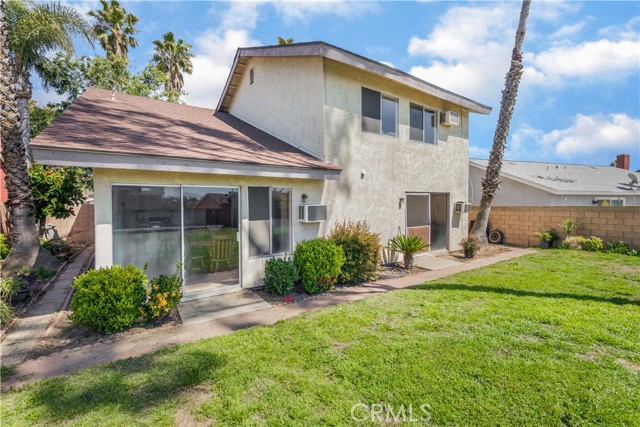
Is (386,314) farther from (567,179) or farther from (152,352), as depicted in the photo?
(567,179)

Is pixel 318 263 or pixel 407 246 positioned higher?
pixel 407 246

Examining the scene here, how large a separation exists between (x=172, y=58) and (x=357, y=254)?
81.4 ft

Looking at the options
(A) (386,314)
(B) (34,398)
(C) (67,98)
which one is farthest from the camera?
(C) (67,98)

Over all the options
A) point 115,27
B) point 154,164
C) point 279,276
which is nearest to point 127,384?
point 279,276

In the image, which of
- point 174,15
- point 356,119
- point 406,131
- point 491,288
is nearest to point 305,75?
point 356,119

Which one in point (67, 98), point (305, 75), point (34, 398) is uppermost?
point (67, 98)

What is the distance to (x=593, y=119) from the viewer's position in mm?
50719

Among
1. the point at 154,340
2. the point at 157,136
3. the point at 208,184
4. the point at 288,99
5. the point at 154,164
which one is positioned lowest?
the point at 154,340

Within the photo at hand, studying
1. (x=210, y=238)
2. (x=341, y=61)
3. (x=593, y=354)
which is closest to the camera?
(x=593, y=354)

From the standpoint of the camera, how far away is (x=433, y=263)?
32.8 feet

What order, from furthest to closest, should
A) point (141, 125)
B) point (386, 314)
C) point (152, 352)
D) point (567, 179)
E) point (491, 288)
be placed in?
point (567, 179)
point (141, 125)
point (491, 288)
point (386, 314)
point (152, 352)

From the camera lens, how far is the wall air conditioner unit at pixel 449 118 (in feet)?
36.8

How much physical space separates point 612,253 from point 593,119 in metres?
57.5

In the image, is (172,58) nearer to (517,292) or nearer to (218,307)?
(218,307)
